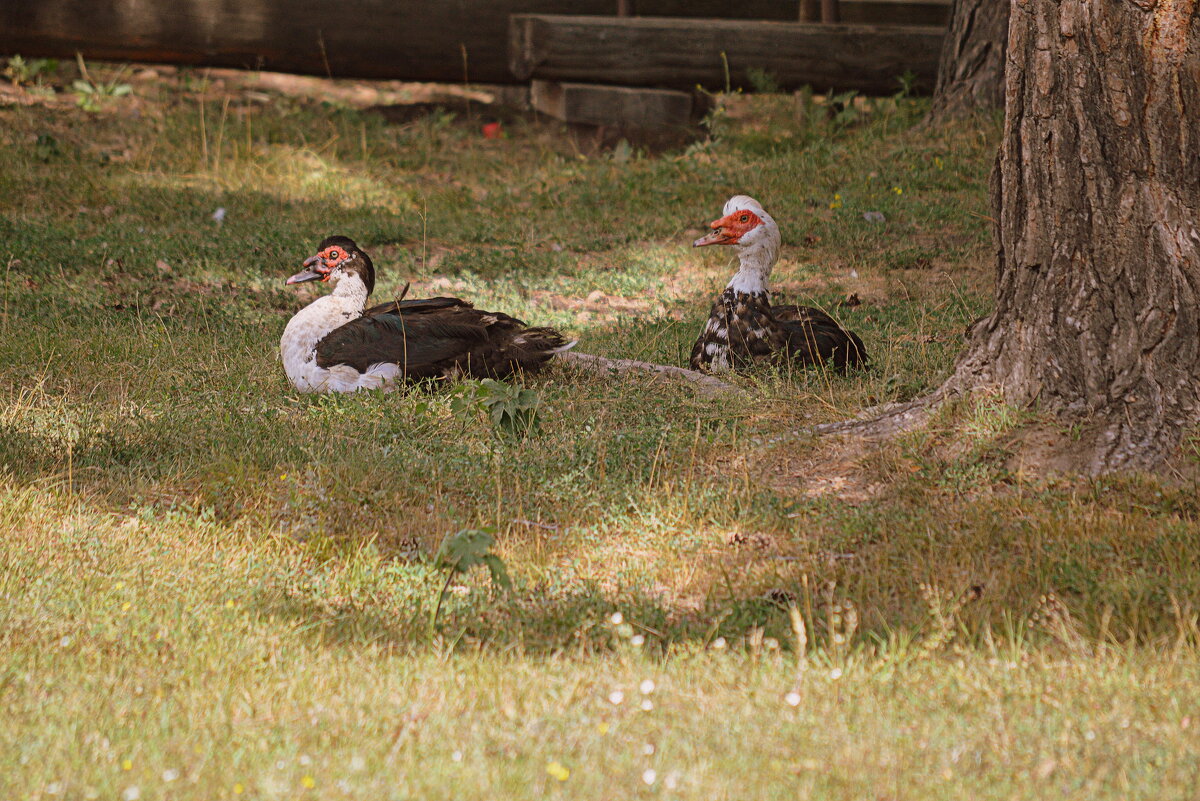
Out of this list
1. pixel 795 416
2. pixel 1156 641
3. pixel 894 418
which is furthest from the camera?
pixel 795 416

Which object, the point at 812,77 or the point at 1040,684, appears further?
the point at 812,77

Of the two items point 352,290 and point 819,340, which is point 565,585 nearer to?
point 819,340

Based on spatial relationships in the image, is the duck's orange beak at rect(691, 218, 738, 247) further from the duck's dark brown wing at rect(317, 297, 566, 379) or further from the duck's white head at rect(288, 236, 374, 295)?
the duck's white head at rect(288, 236, 374, 295)

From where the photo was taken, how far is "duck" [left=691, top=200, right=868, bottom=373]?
6652mm

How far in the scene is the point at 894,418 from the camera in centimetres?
530

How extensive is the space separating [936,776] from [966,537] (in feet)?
4.85

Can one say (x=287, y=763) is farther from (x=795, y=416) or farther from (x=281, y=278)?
(x=281, y=278)

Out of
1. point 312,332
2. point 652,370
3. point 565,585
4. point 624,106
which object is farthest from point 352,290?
point 624,106

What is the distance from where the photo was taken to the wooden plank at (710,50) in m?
12.3

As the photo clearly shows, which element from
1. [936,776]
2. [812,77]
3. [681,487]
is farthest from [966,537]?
[812,77]

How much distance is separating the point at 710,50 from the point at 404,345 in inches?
281

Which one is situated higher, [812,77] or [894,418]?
[812,77]

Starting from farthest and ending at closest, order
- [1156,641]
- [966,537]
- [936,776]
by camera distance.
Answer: [966,537] < [1156,641] < [936,776]

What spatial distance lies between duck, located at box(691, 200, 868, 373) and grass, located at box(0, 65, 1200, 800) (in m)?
0.27
